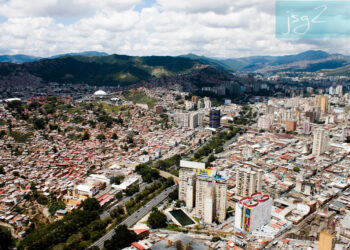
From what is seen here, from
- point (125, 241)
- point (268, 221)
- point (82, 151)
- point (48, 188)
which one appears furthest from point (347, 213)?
point (82, 151)

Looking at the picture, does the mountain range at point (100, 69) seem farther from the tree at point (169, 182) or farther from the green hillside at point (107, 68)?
the tree at point (169, 182)

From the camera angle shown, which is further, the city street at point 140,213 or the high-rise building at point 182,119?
the high-rise building at point 182,119

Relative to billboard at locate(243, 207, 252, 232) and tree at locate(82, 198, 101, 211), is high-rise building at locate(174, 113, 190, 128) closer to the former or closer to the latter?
tree at locate(82, 198, 101, 211)

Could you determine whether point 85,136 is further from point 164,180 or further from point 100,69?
point 100,69

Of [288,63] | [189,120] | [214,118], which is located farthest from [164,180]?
[288,63]

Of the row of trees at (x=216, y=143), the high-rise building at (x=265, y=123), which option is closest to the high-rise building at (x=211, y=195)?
the row of trees at (x=216, y=143)

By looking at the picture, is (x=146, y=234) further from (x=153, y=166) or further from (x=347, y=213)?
(x=347, y=213)
